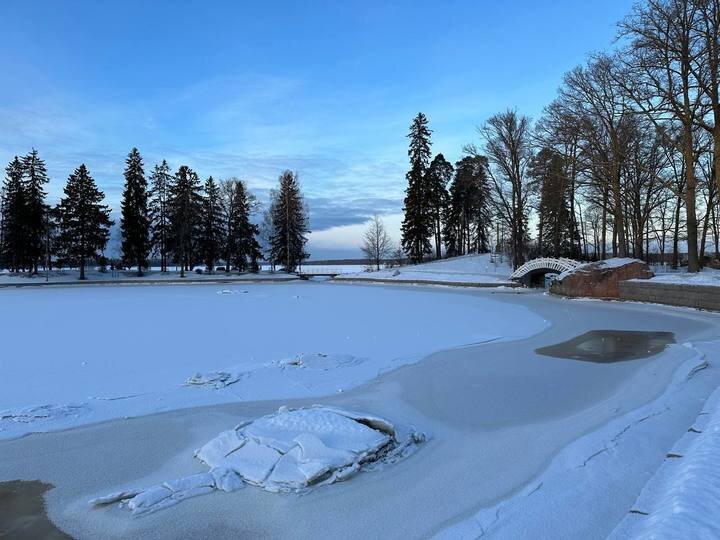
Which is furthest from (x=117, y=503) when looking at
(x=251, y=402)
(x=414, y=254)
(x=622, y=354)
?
(x=414, y=254)

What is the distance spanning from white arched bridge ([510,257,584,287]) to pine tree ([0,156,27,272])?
44994 millimetres

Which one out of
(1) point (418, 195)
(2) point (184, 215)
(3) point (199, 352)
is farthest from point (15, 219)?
(3) point (199, 352)

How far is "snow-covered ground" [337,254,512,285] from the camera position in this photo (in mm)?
37003

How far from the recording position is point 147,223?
52.7 metres

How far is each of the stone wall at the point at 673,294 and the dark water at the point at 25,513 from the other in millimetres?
18504

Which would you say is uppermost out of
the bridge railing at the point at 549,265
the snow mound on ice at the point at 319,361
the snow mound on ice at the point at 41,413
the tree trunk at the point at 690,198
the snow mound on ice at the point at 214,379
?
the tree trunk at the point at 690,198

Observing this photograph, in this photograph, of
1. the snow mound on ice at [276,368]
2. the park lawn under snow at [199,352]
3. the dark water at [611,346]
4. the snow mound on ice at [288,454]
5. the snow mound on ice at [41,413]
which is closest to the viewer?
the snow mound on ice at [288,454]

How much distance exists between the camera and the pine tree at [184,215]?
5006 cm

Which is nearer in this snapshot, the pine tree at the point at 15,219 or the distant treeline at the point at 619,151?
the distant treeline at the point at 619,151

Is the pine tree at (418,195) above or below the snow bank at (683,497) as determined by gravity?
above

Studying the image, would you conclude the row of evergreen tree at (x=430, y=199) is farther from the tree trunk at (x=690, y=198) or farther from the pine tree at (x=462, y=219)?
the tree trunk at (x=690, y=198)

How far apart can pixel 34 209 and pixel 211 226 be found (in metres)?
16.5

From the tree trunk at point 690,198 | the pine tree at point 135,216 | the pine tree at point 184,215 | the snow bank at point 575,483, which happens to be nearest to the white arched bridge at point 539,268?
the tree trunk at point 690,198

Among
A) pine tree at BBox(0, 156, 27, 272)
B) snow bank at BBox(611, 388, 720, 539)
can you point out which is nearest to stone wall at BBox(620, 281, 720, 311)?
snow bank at BBox(611, 388, 720, 539)
